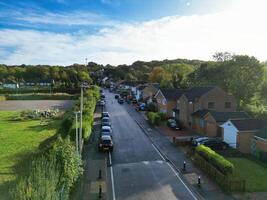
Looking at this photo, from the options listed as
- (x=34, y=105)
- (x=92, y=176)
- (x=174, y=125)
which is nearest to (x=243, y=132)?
(x=174, y=125)

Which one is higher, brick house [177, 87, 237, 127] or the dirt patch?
brick house [177, 87, 237, 127]

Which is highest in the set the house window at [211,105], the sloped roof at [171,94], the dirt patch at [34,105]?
the sloped roof at [171,94]

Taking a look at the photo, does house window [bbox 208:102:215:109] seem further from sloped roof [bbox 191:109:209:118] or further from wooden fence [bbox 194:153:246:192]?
wooden fence [bbox 194:153:246:192]

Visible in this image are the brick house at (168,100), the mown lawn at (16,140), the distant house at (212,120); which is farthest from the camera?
the brick house at (168,100)

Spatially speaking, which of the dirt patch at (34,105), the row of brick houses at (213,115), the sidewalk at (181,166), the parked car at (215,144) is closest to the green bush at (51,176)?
the sidewalk at (181,166)

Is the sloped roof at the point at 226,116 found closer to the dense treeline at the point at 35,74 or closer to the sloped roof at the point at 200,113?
the sloped roof at the point at 200,113

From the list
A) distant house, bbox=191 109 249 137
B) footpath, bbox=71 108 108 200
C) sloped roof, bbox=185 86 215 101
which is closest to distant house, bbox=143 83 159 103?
sloped roof, bbox=185 86 215 101
